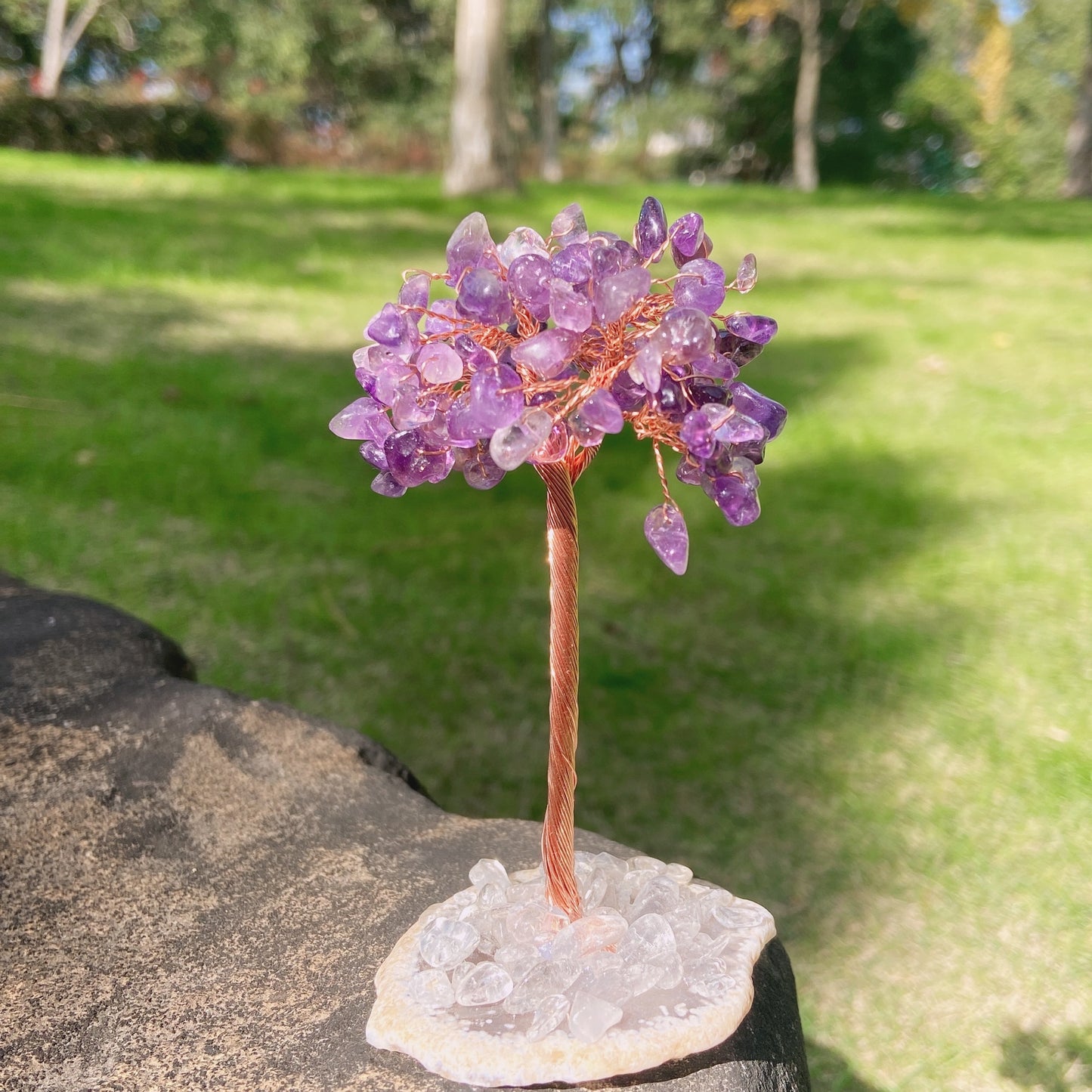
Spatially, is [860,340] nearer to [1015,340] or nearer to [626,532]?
[1015,340]

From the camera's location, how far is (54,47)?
17.2 m

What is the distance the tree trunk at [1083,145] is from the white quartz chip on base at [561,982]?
15128 mm

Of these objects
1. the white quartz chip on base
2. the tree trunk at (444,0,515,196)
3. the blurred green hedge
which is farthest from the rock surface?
the blurred green hedge

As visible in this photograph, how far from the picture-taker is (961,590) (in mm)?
3637

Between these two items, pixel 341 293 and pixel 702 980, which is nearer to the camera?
pixel 702 980

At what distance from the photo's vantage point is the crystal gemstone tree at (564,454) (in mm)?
1032

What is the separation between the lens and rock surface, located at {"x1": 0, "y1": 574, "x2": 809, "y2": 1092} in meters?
1.22

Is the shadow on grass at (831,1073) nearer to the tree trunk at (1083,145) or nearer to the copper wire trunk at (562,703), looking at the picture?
the copper wire trunk at (562,703)

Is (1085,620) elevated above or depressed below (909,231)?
below

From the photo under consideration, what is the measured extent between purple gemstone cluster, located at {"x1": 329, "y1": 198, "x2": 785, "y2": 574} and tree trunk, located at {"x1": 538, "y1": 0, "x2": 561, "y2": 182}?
66.6 feet

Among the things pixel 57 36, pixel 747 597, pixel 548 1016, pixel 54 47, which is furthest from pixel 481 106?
pixel 54 47

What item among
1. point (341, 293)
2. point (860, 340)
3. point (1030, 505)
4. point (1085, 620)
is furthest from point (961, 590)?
point (341, 293)

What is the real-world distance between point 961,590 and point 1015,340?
2822 millimetres

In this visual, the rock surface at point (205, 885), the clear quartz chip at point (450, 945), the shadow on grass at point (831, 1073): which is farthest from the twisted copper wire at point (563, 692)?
the shadow on grass at point (831, 1073)
